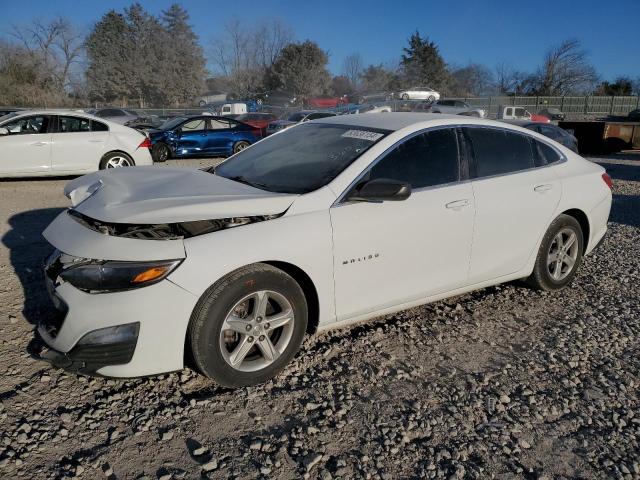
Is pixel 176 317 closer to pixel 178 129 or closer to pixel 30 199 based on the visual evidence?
pixel 30 199

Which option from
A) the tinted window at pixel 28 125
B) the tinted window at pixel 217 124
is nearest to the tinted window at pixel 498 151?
the tinted window at pixel 28 125

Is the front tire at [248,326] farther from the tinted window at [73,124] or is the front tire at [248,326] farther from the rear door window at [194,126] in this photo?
the rear door window at [194,126]

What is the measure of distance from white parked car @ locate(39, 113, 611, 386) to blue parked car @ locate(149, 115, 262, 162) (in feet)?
37.2

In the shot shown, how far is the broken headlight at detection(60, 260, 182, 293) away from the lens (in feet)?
8.45

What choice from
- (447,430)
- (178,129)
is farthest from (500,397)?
(178,129)

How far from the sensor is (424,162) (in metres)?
3.60

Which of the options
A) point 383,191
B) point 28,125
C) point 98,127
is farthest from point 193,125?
point 383,191

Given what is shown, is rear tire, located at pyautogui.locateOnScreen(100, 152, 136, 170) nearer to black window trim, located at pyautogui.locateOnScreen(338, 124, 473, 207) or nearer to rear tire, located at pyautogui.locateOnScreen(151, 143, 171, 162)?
rear tire, located at pyautogui.locateOnScreen(151, 143, 171, 162)

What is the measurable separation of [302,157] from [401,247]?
0.99 meters

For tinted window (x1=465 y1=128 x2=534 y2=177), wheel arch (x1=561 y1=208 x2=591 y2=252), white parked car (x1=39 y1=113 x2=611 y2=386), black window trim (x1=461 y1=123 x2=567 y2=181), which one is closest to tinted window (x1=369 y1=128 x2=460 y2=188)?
white parked car (x1=39 y1=113 x2=611 y2=386)

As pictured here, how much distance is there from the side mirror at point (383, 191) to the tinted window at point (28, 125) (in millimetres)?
8944

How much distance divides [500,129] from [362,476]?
9.68 feet

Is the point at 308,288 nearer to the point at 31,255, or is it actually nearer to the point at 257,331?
the point at 257,331

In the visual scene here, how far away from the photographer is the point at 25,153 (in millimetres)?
9648
